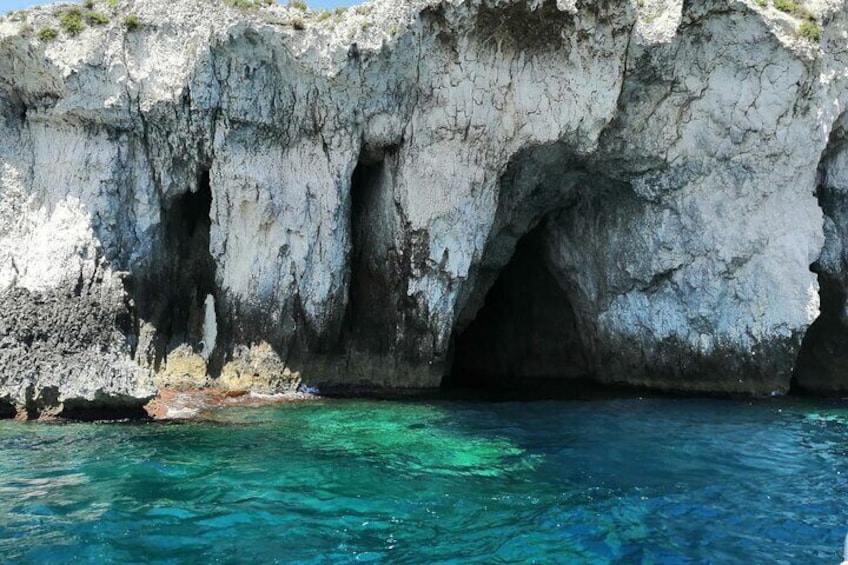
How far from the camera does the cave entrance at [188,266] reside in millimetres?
17359

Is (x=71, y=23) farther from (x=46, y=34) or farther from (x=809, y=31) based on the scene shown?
(x=809, y=31)

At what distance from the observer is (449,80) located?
16938 millimetres

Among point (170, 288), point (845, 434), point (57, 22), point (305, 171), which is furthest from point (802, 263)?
point (57, 22)

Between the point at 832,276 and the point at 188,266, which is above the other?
the point at 832,276

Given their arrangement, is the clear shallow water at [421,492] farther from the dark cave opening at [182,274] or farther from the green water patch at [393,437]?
the dark cave opening at [182,274]

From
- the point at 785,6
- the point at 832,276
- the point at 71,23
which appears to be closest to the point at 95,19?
the point at 71,23

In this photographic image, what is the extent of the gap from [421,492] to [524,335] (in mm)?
16942

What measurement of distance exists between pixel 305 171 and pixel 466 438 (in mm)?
8729

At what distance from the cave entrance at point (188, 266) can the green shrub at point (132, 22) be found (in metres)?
3.81

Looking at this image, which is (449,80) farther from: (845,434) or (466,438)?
(845,434)

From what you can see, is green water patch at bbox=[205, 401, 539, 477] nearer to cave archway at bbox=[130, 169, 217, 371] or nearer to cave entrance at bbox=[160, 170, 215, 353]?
cave archway at bbox=[130, 169, 217, 371]

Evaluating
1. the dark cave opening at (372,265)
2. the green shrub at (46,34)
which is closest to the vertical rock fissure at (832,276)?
the dark cave opening at (372,265)

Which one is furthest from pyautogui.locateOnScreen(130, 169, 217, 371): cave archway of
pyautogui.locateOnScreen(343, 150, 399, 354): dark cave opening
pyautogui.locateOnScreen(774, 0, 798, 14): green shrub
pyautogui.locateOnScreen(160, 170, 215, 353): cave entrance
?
pyautogui.locateOnScreen(774, 0, 798, 14): green shrub

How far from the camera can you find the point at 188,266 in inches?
704
